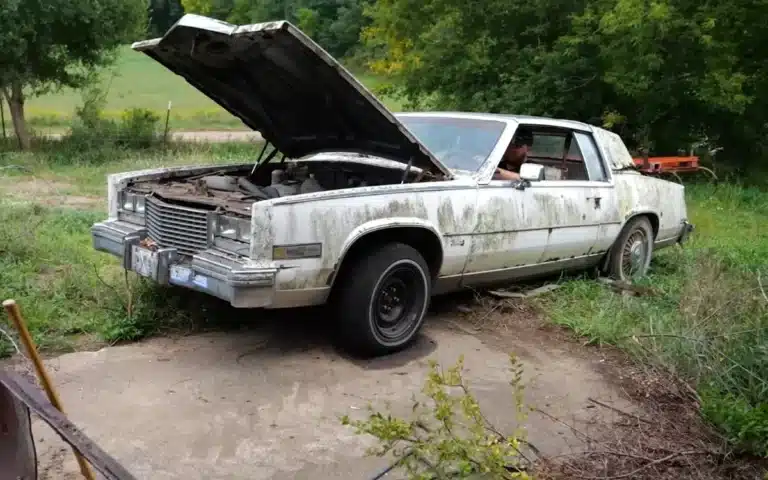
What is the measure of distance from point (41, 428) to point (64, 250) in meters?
3.34

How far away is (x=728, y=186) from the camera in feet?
46.0

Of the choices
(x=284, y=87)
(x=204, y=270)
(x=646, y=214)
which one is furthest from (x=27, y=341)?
(x=646, y=214)

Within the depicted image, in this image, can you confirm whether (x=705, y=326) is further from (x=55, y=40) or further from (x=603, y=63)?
(x=55, y=40)

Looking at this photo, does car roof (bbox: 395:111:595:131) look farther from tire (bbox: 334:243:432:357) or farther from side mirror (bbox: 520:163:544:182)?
tire (bbox: 334:243:432:357)

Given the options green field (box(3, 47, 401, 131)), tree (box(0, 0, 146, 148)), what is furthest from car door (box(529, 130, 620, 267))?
green field (box(3, 47, 401, 131))

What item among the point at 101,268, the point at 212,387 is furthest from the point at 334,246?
the point at 101,268

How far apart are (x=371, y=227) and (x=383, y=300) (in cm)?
58

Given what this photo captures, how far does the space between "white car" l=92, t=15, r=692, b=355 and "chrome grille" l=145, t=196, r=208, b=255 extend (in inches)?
0.4

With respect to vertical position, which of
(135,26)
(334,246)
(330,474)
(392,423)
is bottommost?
(330,474)

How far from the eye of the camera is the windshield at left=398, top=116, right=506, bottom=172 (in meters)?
5.97

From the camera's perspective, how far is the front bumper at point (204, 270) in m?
4.48

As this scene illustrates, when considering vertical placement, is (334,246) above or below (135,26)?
below

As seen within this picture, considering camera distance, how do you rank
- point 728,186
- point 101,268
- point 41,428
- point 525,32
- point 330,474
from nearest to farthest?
1. point 330,474
2. point 41,428
3. point 101,268
4. point 728,186
5. point 525,32

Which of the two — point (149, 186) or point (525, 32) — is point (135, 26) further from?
point (149, 186)
